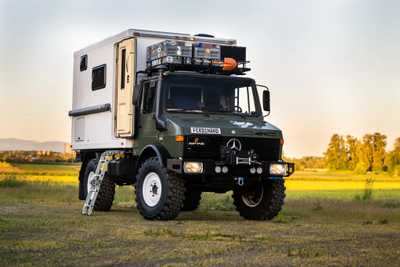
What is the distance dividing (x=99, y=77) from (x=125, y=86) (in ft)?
7.00

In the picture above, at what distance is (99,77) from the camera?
2133 centimetres

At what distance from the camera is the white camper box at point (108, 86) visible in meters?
19.2

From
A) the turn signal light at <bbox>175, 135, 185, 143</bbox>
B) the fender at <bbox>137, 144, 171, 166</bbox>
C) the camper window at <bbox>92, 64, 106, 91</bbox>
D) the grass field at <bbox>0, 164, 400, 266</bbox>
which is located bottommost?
the grass field at <bbox>0, 164, 400, 266</bbox>

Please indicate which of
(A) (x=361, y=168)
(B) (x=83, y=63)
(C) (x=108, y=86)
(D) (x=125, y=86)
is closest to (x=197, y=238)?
(D) (x=125, y=86)

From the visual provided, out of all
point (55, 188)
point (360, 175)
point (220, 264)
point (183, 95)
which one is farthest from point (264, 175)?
point (360, 175)

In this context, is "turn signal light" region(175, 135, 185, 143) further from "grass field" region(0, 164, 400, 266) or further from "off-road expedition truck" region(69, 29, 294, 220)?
"grass field" region(0, 164, 400, 266)

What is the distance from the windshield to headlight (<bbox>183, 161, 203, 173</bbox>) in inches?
60.1

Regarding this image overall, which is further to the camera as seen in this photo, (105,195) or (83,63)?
(83,63)

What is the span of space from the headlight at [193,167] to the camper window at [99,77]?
500 centimetres

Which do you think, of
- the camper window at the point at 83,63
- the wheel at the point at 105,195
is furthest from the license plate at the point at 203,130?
the camper window at the point at 83,63

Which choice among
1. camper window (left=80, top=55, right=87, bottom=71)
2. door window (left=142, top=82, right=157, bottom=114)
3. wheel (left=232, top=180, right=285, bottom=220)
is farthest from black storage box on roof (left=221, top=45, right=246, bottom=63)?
camper window (left=80, top=55, right=87, bottom=71)

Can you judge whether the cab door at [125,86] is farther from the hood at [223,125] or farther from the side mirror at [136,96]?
the hood at [223,125]

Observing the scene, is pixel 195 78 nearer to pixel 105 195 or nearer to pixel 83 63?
pixel 105 195

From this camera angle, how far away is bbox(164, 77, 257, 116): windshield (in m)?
17.8
